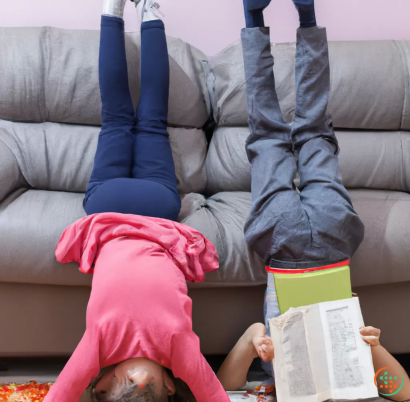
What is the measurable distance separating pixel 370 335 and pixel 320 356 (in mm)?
136

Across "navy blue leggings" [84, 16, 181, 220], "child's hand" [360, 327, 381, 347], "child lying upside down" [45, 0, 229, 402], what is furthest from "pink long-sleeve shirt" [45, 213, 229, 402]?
"child's hand" [360, 327, 381, 347]

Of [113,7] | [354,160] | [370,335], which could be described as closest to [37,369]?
[370,335]

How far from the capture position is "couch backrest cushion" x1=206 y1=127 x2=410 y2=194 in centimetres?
176

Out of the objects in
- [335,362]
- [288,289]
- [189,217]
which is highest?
[189,217]

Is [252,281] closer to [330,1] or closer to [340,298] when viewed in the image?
[340,298]

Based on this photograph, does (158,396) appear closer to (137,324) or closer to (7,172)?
(137,324)

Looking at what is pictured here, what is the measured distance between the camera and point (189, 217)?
4.91 ft

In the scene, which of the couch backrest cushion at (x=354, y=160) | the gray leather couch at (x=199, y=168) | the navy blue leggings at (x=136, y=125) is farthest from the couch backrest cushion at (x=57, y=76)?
the couch backrest cushion at (x=354, y=160)

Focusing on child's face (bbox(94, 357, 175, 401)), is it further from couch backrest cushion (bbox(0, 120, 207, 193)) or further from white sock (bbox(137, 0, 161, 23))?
white sock (bbox(137, 0, 161, 23))

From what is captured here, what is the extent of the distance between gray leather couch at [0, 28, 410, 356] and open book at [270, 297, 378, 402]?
24cm

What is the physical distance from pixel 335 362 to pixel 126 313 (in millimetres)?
518

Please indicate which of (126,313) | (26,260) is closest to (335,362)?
(126,313)

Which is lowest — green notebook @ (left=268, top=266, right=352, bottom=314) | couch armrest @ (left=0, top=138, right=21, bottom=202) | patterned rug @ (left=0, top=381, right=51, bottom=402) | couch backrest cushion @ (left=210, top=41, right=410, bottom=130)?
patterned rug @ (left=0, top=381, right=51, bottom=402)

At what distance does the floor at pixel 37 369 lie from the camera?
1462 mm
